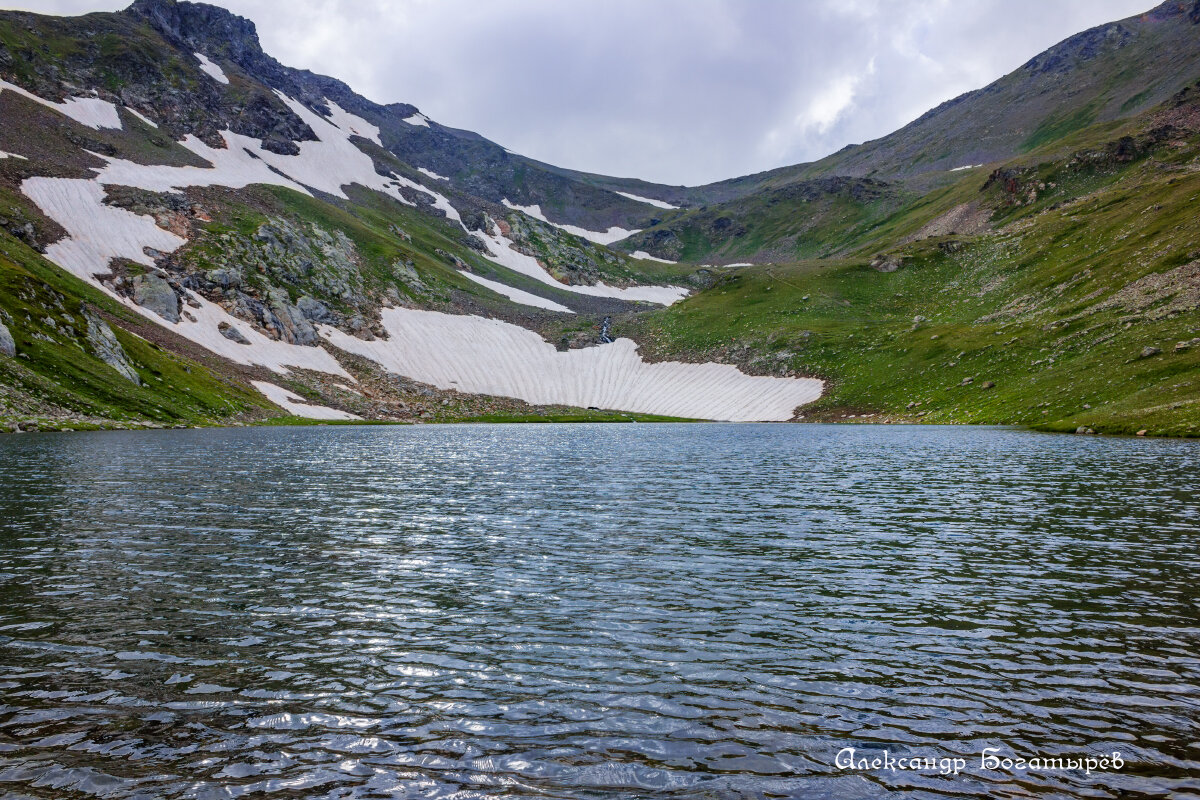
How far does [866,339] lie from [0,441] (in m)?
138

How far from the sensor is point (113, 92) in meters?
188

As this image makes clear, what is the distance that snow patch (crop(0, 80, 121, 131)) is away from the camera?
164125mm

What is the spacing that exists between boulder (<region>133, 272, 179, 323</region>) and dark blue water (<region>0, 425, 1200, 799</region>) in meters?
101

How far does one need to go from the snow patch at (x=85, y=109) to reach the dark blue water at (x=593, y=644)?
182 metres

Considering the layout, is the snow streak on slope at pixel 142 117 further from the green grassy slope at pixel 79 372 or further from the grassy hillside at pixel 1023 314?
the grassy hillside at pixel 1023 314

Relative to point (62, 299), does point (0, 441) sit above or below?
below

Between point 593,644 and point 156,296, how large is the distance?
5348 inches

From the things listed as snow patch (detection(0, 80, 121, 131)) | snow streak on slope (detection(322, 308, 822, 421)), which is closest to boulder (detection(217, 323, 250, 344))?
snow streak on slope (detection(322, 308, 822, 421))

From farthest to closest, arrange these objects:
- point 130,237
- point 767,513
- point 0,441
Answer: point 130,237
point 0,441
point 767,513

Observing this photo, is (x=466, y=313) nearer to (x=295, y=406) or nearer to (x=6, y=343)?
(x=295, y=406)

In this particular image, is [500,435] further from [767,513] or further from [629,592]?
[629,592]

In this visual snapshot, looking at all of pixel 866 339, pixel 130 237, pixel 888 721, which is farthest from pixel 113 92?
pixel 888 721

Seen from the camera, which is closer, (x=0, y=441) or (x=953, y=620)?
(x=953, y=620)

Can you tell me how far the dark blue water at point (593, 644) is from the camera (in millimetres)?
10273
